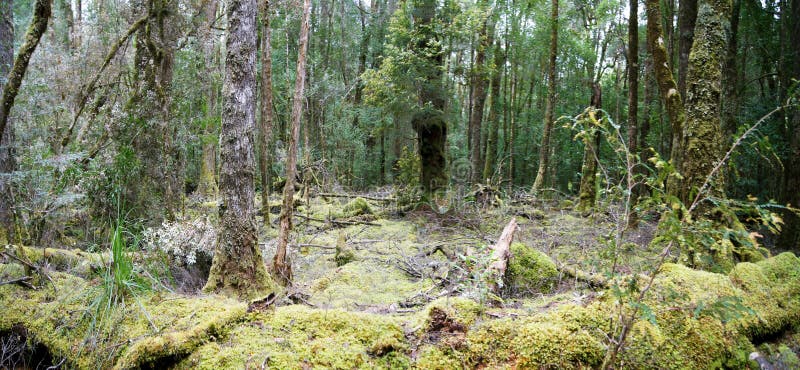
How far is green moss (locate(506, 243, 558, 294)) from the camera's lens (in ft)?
14.5

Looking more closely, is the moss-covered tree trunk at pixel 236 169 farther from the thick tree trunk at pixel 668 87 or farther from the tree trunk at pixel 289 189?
the thick tree trunk at pixel 668 87

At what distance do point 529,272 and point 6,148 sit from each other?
7315mm

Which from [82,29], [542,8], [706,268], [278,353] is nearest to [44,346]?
[278,353]

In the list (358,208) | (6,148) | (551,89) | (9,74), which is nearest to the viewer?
(9,74)

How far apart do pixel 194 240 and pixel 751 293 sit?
6.20 meters

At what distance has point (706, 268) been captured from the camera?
15.2 ft

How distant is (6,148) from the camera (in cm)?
608

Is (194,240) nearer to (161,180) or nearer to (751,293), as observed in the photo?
(161,180)

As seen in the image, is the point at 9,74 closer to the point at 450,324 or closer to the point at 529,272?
the point at 450,324

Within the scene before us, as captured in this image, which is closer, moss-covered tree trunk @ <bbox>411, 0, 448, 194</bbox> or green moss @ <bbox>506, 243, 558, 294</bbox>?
green moss @ <bbox>506, 243, 558, 294</bbox>

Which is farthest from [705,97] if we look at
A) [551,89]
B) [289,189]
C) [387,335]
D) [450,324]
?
[551,89]

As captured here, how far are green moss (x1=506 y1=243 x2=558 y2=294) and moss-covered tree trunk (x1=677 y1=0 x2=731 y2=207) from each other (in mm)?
2183

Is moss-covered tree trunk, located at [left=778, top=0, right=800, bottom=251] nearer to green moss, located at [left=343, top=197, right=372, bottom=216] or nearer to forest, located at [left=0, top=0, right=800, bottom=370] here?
forest, located at [left=0, top=0, right=800, bottom=370]

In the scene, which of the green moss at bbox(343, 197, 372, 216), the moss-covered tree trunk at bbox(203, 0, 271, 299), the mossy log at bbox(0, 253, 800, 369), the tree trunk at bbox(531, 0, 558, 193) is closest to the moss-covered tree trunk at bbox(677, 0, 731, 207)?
the mossy log at bbox(0, 253, 800, 369)
